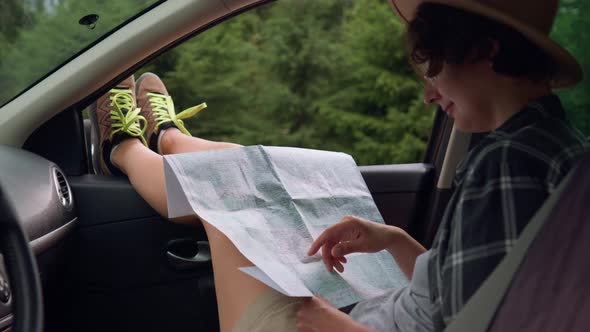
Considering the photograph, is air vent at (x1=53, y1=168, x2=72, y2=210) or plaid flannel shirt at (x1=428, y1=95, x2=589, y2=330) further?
air vent at (x1=53, y1=168, x2=72, y2=210)

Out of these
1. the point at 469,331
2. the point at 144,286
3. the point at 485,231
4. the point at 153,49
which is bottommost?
the point at 144,286

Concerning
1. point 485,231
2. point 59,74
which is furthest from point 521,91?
point 59,74

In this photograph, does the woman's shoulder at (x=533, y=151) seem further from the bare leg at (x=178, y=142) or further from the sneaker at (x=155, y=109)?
the sneaker at (x=155, y=109)

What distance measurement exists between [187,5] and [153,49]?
0.11m

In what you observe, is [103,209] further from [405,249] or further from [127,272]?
[405,249]

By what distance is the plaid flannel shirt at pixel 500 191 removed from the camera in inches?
30.8

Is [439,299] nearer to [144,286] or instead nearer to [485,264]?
[485,264]

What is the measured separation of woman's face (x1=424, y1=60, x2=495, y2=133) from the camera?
35.0 inches

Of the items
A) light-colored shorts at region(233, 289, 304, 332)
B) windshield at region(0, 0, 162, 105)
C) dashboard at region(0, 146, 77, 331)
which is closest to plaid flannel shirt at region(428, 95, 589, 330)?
light-colored shorts at region(233, 289, 304, 332)

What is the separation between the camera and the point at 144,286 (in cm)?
158

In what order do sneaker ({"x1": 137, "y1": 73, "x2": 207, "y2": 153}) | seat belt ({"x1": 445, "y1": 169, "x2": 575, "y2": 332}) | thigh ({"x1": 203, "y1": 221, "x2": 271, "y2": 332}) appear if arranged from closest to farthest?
seat belt ({"x1": 445, "y1": 169, "x2": 575, "y2": 332}) → thigh ({"x1": 203, "y1": 221, "x2": 271, "y2": 332}) → sneaker ({"x1": 137, "y1": 73, "x2": 207, "y2": 153})

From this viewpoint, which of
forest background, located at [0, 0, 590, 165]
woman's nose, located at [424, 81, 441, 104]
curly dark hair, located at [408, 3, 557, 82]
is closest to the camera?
curly dark hair, located at [408, 3, 557, 82]

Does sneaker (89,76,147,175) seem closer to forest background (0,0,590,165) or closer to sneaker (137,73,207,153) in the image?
sneaker (137,73,207,153)

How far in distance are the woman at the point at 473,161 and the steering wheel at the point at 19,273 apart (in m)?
0.37
